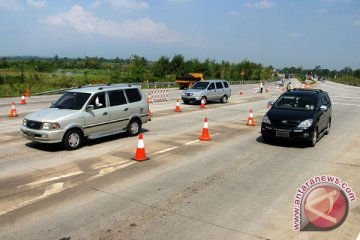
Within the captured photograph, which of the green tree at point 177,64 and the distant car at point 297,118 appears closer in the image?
the distant car at point 297,118

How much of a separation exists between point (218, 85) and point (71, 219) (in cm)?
2327

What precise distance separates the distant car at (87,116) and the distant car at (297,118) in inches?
183

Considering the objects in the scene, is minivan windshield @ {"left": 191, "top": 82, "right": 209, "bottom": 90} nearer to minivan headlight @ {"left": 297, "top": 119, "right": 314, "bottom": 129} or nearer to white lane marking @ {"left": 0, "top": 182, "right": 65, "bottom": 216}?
minivan headlight @ {"left": 297, "top": 119, "right": 314, "bottom": 129}

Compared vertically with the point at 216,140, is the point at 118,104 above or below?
above

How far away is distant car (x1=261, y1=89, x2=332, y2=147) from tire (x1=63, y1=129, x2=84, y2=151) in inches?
231

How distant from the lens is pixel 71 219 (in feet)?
20.7

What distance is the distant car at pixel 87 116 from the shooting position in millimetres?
11078

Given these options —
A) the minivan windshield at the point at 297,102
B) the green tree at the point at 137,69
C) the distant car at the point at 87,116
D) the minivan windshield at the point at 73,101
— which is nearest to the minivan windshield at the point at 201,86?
the distant car at the point at 87,116

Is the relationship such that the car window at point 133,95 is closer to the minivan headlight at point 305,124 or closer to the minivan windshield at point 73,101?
the minivan windshield at point 73,101

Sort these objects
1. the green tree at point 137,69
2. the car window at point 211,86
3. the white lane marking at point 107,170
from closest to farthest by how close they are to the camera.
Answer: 1. the white lane marking at point 107,170
2. the car window at point 211,86
3. the green tree at point 137,69

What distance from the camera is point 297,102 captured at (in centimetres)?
1355

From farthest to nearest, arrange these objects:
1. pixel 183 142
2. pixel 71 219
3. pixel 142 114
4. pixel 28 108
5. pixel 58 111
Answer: pixel 28 108, pixel 142 114, pixel 183 142, pixel 58 111, pixel 71 219

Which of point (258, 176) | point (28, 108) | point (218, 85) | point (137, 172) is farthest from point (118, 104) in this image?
point (218, 85)

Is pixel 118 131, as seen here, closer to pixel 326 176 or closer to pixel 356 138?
pixel 326 176
